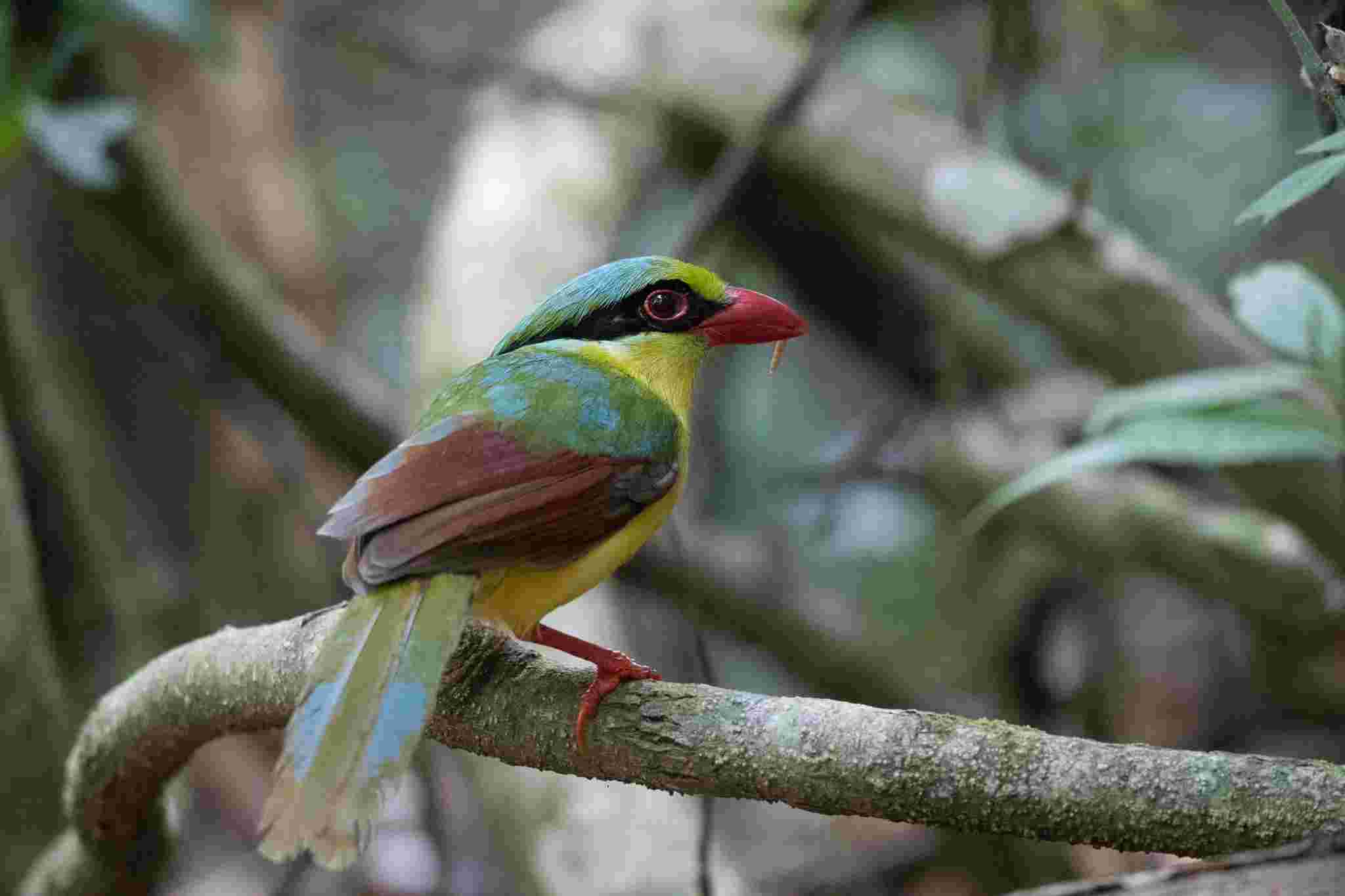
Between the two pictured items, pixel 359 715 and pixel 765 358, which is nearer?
pixel 359 715

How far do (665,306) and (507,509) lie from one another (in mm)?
706

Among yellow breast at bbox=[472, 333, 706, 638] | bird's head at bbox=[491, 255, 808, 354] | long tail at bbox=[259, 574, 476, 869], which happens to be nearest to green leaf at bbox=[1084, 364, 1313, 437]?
bird's head at bbox=[491, 255, 808, 354]

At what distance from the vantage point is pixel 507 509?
2006 mm

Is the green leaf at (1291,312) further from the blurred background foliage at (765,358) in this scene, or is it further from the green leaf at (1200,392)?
the blurred background foliage at (765,358)

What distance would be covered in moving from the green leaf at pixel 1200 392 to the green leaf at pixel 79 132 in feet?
9.62

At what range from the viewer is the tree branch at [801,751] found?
1.46 m

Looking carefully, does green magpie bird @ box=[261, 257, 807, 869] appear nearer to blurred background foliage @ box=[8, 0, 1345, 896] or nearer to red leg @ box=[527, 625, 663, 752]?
red leg @ box=[527, 625, 663, 752]

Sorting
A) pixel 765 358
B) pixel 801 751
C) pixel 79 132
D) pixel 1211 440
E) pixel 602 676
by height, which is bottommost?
pixel 765 358

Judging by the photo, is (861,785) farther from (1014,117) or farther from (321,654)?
(1014,117)

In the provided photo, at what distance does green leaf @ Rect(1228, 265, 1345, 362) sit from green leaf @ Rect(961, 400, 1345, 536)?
0.44 ft

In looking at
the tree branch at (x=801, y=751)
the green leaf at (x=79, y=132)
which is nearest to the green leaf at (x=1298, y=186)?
the tree branch at (x=801, y=751)

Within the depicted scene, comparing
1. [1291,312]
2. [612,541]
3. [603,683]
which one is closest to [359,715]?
[603,683]

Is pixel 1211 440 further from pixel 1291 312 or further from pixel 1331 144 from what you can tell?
pixel 1331 144

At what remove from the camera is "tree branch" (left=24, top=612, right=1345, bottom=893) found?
1455mm
